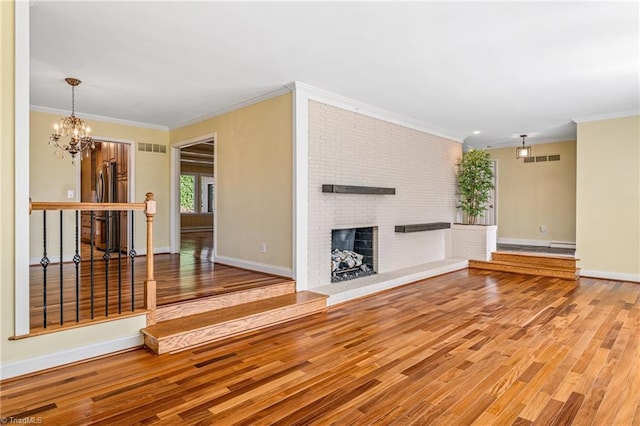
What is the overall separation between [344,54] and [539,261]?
18.2 ft

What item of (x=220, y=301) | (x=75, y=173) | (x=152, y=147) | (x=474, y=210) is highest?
(x=152, y=147)

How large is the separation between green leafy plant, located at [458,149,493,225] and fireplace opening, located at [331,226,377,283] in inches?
119

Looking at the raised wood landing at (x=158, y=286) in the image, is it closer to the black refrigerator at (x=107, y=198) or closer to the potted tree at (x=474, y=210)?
the black refrigerator at (x=107, y=198)

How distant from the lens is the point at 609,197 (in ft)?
19.7

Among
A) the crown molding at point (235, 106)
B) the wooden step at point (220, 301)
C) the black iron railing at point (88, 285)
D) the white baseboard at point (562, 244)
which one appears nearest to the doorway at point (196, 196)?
the crown molding at point (235, 106)

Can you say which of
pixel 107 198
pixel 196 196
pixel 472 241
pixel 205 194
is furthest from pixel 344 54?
pixel 205 194

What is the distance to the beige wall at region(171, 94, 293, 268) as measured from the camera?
4758 mm

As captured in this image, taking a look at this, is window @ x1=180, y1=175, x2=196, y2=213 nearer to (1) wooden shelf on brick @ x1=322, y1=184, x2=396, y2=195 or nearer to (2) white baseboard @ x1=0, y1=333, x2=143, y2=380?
(1) wooden shelf on brick @ x1=322, y1=184, x2=396, y2=195

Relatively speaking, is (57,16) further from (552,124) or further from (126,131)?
(552,124)

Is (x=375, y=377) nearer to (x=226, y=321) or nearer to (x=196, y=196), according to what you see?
(x=226, y=321)

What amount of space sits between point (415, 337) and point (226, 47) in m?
3.29

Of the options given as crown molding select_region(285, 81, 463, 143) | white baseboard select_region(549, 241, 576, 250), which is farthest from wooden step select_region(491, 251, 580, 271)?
crown molding select_region(285, 81, 463, 143)

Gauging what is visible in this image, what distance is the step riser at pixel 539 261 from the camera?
6.30 metres

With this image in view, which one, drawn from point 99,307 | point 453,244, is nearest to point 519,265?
point 453,244
